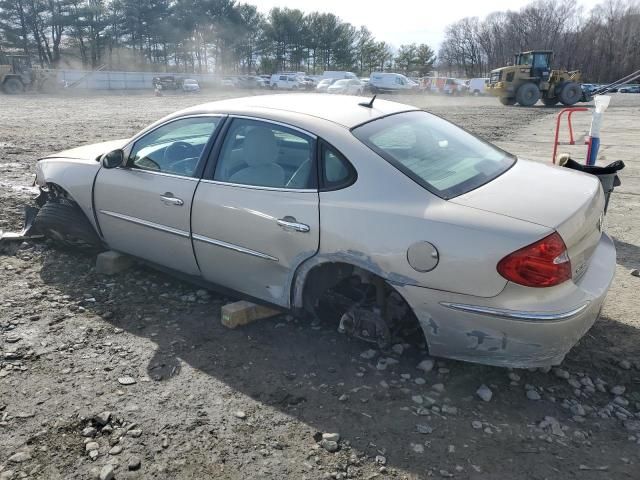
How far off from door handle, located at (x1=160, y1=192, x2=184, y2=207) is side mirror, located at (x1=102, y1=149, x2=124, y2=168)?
590 mm

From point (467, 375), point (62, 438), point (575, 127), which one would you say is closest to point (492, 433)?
point (467, 375)

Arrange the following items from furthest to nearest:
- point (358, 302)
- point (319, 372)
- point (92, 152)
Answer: point (92, 152), point (358, 302), point (319, 372)

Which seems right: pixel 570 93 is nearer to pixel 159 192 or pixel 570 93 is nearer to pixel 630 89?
pixel 159 192

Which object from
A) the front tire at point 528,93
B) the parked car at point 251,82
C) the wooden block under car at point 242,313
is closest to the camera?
the wooden block under car at point 242,313

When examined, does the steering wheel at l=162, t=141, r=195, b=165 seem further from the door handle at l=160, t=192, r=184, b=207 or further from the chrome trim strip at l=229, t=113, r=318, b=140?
the chrome trim strip at l=229, t=113, r=318, b=140

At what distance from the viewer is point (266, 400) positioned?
285 cm

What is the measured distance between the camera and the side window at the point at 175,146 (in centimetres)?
374

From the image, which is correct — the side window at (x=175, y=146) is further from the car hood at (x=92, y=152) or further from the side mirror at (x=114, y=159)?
the car hood at (x=92, y=152)

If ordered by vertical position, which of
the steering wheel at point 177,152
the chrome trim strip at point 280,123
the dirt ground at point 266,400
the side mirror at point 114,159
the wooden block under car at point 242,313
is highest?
the chrome trim strip at point 280,123

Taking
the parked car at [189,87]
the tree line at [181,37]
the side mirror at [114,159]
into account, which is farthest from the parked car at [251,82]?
the side mirror at [114,159]

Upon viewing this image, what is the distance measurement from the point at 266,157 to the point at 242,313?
1053 mm

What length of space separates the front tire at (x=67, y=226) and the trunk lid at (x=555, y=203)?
318 centimetres

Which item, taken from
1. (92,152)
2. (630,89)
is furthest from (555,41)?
(92,152)

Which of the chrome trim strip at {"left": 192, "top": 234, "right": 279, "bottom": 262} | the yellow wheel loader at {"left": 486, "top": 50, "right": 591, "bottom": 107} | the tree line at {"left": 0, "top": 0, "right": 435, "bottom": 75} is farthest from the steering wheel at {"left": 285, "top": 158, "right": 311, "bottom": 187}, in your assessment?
the tree line at {"left": 0, "top": 0, "right": 435, "bottom": 75}
